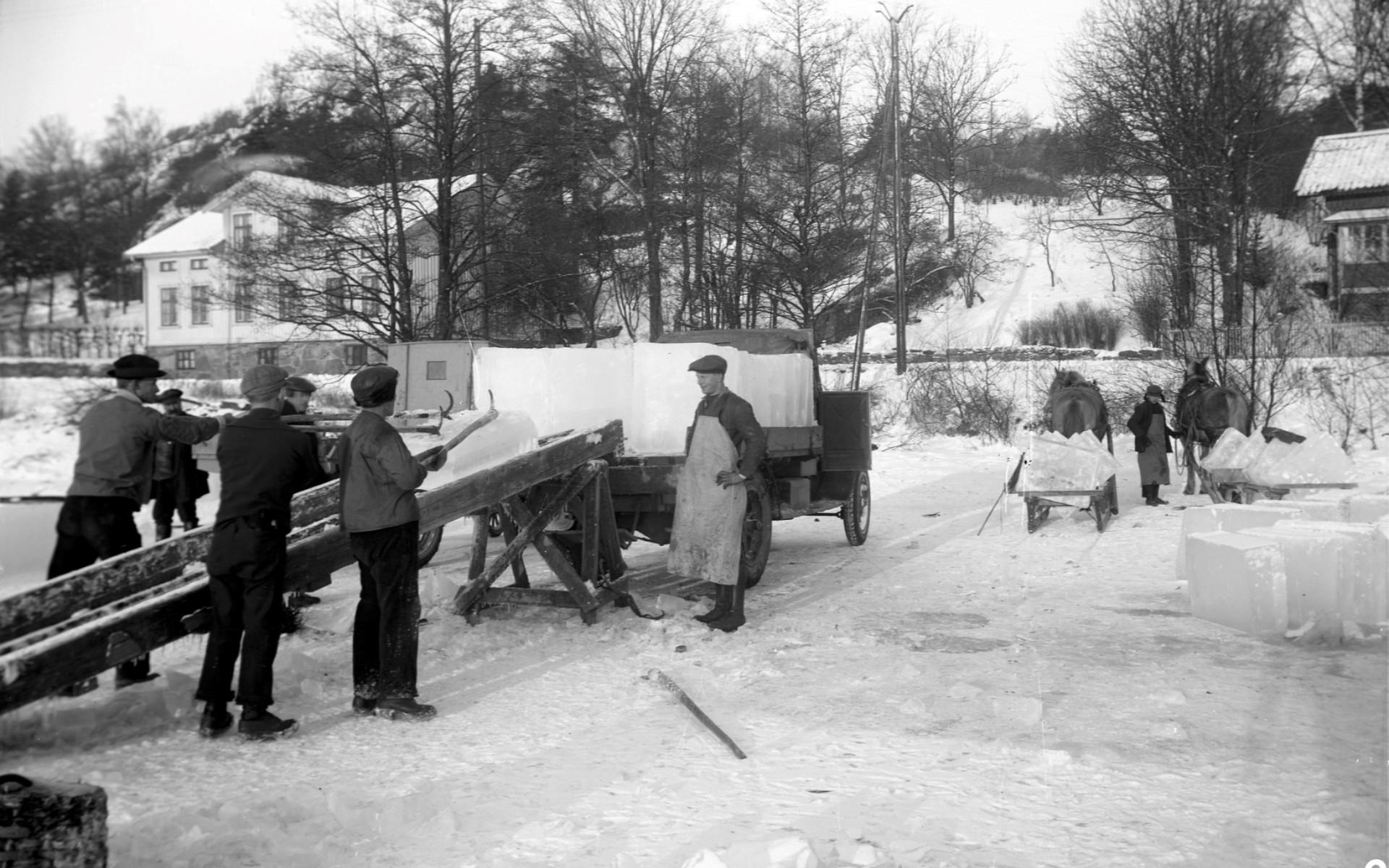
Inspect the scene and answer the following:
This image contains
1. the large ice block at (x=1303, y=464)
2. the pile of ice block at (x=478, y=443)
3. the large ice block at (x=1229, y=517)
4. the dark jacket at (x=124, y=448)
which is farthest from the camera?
the large ice block at (x=1303, y=464)

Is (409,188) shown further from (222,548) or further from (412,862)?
(412,862)

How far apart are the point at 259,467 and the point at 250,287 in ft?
14.7

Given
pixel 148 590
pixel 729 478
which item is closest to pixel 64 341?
pixel 148 590

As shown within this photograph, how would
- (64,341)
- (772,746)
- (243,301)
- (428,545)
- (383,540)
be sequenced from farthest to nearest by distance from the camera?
(428,545), (243,301), (383,540), (772,746), (64,341)

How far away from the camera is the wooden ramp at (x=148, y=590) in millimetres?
4340

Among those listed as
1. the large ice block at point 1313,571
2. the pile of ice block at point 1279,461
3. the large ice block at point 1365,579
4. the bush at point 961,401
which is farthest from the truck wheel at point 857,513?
the bush at point 961,401

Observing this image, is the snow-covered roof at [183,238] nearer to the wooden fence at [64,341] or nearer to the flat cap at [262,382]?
the wooden fence at [64,341]

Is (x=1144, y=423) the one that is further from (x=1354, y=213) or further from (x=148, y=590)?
(x=148, y=590)

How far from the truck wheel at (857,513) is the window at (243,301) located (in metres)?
5.60

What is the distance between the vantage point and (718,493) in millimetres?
7469

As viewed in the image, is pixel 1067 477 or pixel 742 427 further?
pixel 1067 477

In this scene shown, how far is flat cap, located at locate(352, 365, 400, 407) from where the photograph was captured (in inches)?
212

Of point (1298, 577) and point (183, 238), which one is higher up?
point (183, 238)

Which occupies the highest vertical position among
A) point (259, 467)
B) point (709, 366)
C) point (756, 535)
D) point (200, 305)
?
point (200, 305)
